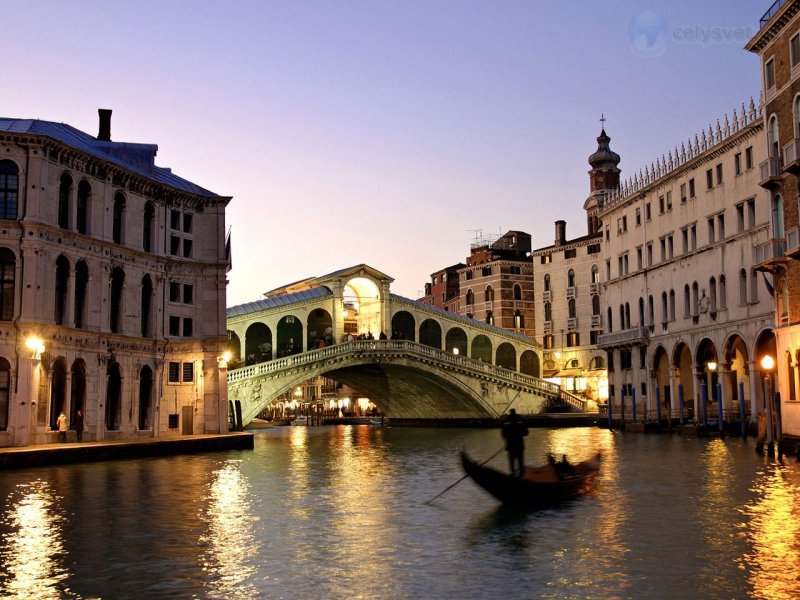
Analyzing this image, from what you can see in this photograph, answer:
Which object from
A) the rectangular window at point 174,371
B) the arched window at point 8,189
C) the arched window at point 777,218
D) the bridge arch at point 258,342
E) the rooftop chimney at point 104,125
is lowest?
the rectangular window at point 174,371

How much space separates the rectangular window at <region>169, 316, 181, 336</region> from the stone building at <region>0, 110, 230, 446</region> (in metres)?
0.05

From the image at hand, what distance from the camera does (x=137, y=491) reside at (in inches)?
Result: 813

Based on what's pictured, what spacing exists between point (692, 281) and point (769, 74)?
16.9m

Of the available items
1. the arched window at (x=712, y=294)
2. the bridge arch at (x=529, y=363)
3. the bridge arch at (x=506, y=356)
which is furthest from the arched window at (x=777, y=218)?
the bridge arch at (x=529, y=363)

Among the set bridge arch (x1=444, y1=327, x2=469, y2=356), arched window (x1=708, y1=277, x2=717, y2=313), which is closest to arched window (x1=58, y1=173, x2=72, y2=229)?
arched window (x1=708, y1=277, x2=717, y2=313)

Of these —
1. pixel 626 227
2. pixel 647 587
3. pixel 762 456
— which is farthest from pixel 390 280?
pixel 647 587

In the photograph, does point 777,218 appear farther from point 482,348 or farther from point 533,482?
point 482,348

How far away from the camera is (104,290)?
33.6m

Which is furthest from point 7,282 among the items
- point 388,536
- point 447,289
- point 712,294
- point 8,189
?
point 447,289

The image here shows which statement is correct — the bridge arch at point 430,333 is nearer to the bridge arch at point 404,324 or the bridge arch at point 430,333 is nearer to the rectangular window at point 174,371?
the bridge arch at point 404,324

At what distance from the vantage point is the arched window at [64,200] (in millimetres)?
31641

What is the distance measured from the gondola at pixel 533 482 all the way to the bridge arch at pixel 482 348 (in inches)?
2031

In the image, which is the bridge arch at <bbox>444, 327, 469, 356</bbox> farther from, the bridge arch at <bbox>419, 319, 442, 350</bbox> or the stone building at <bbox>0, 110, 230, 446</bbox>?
the stone building at <bbox>0, 110, 230, 446</bbox>

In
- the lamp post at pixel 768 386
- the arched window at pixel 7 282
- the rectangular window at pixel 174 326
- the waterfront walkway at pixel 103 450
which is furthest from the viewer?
the rectangular window at pixel 174 326
